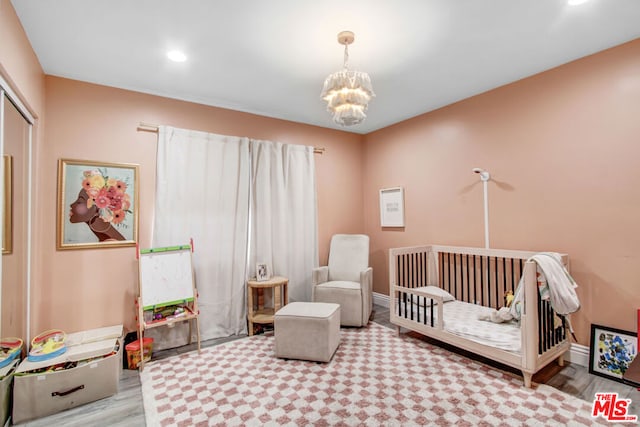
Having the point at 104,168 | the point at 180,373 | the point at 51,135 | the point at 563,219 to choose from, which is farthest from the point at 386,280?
the point at 51,135

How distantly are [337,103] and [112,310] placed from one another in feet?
9.09

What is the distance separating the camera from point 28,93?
216 centimetres

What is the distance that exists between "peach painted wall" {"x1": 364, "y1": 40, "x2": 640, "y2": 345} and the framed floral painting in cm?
333

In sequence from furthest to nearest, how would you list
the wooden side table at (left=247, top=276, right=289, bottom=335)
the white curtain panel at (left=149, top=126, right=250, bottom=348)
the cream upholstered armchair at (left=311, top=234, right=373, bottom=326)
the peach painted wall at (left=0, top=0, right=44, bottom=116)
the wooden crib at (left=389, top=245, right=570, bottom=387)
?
1. the cream upholstered armchair at (left=311, top=234, right=373, bottom=326)
2. the wooden side table at (left=247, top=276, right=289, bottom=335)
3. the white curtain panel at (left=149, top=126, right=250, bottom=348)
4. the wooden crib at (left=389, top=245, right=570, bottom=387)
5. the peach painted wall at (left=0, top=0, right=44, bottom=116)

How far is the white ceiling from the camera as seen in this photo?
1.86m

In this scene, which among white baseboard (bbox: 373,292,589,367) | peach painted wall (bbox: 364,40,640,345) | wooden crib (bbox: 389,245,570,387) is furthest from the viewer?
white baseboard (bbox: 373,292,589,367)

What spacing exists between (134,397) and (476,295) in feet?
10.6

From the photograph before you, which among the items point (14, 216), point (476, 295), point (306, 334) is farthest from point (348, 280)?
point (14, 216)

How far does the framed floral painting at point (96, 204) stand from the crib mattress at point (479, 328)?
3.00 m

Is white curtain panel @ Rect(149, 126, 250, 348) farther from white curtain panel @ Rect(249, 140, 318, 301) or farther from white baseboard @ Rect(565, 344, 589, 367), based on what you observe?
white baseboard @ Rect(565, 344, 589, 367)

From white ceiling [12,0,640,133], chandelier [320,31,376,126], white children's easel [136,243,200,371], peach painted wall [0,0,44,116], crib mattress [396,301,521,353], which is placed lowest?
crib mattress [396,301,521,353]

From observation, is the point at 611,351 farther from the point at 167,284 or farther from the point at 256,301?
the point at 167,284

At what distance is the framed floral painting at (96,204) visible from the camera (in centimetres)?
265

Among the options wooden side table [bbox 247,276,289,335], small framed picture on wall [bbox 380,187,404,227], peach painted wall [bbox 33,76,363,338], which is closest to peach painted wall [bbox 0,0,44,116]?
peach painted wall [bbox 33,76,363,338]
